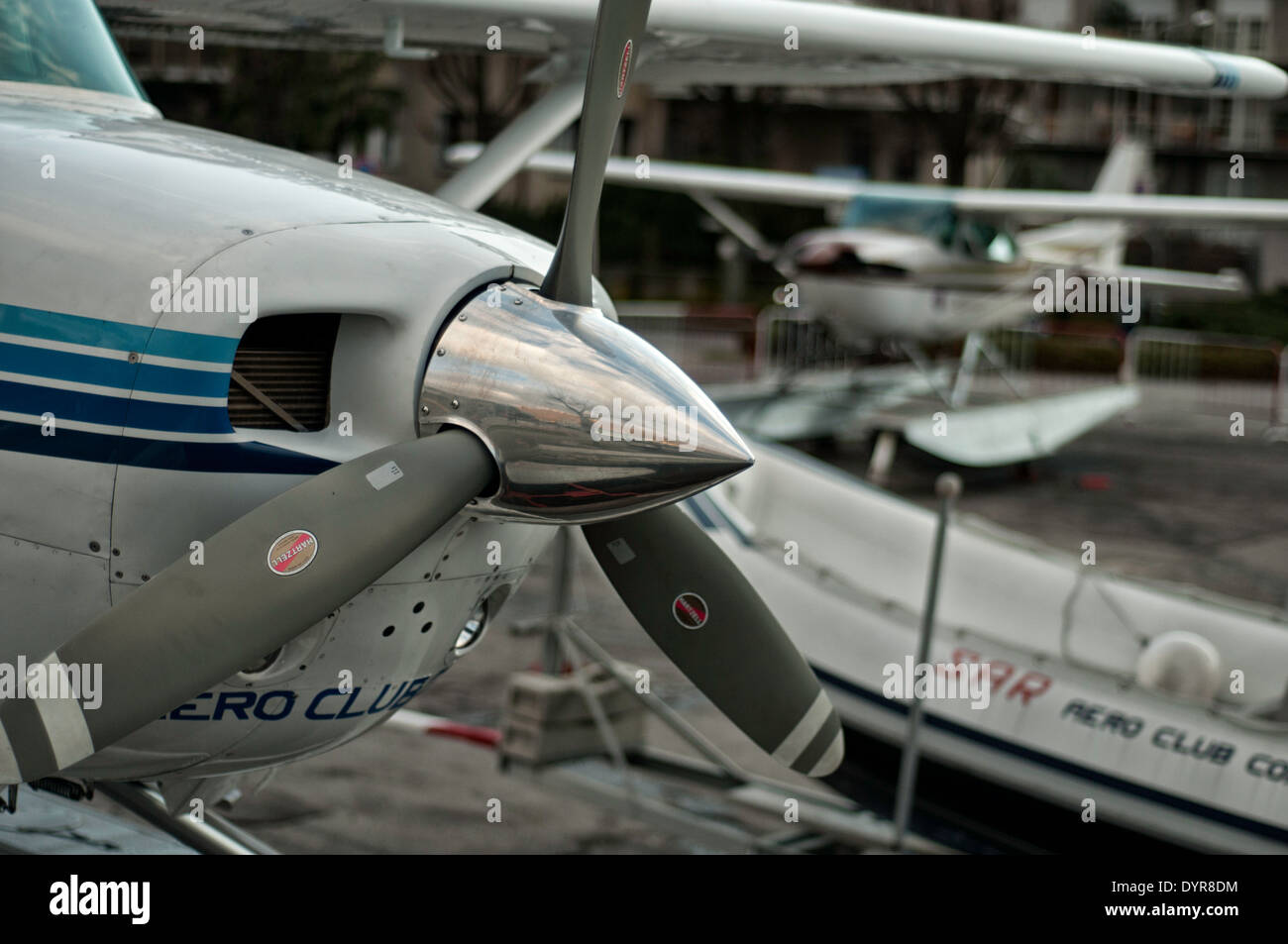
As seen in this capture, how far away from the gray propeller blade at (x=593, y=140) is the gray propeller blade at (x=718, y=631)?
714mm

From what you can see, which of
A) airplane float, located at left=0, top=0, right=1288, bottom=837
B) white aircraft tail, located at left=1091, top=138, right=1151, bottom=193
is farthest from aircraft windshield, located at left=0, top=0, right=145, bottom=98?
white aircraft tail, located at left=1091, top=138, right=1151, bottom=193

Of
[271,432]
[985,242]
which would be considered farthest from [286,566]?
[985,242]

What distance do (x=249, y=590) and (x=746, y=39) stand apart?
311cm

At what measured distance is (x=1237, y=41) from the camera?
45.1 m

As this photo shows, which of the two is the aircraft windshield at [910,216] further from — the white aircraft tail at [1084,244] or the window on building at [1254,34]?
the window on building at [1254,34]

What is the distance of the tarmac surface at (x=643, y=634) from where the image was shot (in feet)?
19.8

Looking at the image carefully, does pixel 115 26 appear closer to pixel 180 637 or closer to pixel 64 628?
pixel 64 628

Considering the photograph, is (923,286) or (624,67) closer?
(624,67)

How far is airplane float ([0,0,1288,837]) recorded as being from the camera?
2572 millimetres

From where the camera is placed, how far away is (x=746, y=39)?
4.93 metres

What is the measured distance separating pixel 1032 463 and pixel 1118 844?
39.1 feet

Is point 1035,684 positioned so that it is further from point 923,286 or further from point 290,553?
point 923,286

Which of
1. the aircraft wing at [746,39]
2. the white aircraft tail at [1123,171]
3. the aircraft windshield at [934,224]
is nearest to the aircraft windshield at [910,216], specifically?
the aircraft windshield at [934,224]
